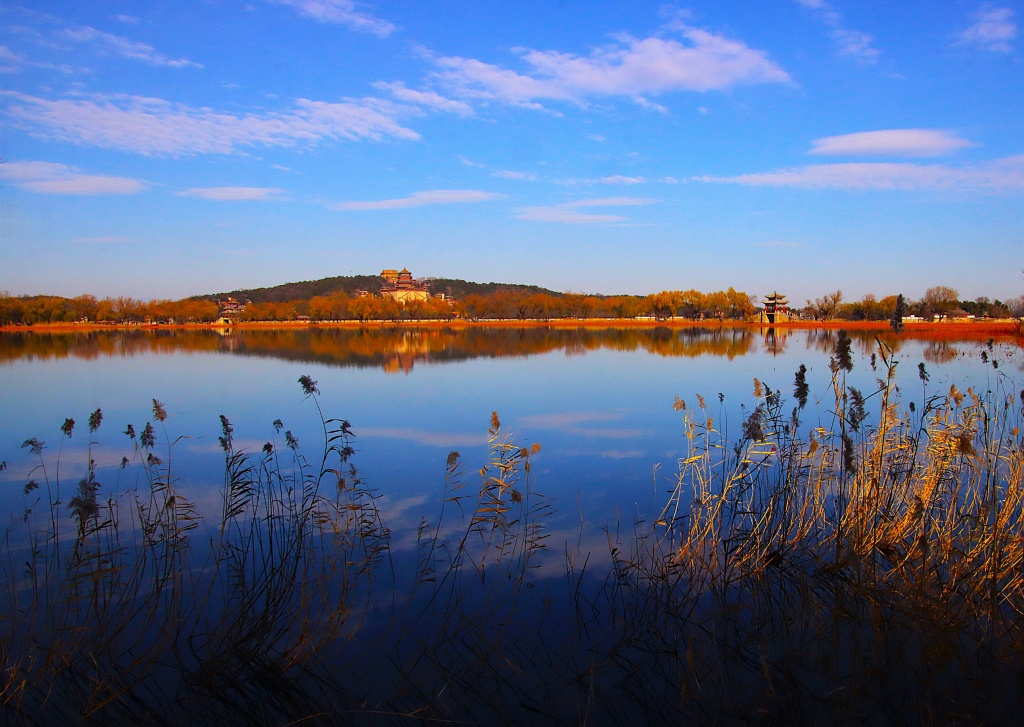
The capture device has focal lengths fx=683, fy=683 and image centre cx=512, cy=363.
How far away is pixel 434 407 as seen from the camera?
13.2 metres

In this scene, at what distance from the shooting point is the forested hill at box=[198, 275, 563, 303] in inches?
6344

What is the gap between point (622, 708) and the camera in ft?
10.2

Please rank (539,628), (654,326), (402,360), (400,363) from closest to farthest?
(539,628), (400,363), (402,360), (654,326)

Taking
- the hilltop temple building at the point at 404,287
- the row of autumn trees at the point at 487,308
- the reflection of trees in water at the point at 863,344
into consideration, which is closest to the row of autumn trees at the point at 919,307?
the row of autumn trees at the point at 487,308

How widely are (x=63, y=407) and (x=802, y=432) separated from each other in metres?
13.8

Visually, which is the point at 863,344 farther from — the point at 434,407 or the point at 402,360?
the point at 434,407

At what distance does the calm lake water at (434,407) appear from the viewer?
736cm

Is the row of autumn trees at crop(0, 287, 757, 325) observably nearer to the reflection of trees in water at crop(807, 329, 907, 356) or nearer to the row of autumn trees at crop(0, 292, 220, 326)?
the row of autumn trees at crop(0, 292, 220, 326)

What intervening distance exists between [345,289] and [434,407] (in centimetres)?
16086

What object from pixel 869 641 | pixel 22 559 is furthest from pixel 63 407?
pixel 869 641

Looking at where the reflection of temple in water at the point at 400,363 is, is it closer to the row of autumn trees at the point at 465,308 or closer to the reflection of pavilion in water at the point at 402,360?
the reflection of pavilion in water at the point at 402,360

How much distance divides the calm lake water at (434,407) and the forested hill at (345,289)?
136 metres

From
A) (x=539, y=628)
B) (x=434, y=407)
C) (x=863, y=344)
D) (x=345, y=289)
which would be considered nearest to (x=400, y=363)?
(x=434, y=407)

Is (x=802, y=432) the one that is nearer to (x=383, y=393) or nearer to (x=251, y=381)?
(x=383, y=393)
